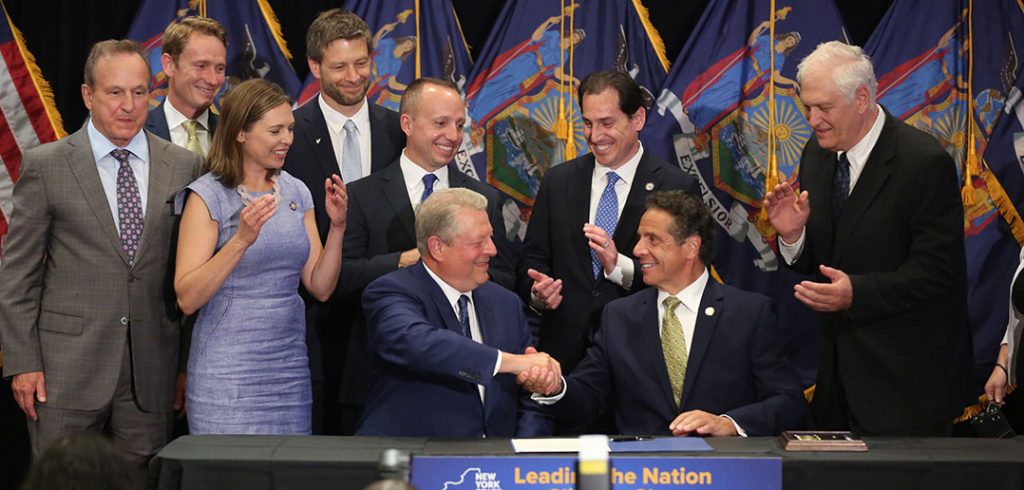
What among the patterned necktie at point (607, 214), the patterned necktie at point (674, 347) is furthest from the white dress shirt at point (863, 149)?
the patterned necktie at point (607, 214)

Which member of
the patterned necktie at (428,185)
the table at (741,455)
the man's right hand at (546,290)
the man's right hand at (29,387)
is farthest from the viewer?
the patterned necktie at (428,185)

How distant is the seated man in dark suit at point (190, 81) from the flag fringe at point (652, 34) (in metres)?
1.91

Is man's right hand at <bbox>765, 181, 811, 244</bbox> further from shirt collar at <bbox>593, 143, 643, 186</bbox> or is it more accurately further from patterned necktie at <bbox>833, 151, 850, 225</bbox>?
shirt collar at <bbox>593, 143, 643, 186</bbox>

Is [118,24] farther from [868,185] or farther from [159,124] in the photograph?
[868,185]

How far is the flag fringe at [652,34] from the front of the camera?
18.5ft

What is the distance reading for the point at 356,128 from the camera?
495 centimetres

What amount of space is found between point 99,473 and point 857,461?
5.72 feet

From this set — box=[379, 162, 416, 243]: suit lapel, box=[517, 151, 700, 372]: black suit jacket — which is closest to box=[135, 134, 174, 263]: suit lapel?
box=[379, 162, 416, 243]: suit lapel

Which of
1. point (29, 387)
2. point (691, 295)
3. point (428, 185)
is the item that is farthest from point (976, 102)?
point (29, 387)

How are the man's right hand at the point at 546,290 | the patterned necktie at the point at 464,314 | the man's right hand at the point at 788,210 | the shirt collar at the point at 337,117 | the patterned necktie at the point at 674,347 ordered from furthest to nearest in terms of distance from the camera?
the shirt collar at the point at 337,117 → the man's right hand at the point at 546,290 → the man's right hand at the point at 788,210 → the patterned necktie at the point at 674,347 → the patterned necktie at the point at 464,314

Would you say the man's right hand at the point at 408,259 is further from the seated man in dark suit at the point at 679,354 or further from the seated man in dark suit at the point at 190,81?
the seated man in dark suit at the point at 190,81

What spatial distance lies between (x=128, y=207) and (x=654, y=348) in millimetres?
1802

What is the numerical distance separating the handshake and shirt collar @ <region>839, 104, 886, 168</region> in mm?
1368

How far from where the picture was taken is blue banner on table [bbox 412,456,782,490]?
2.77 metres
